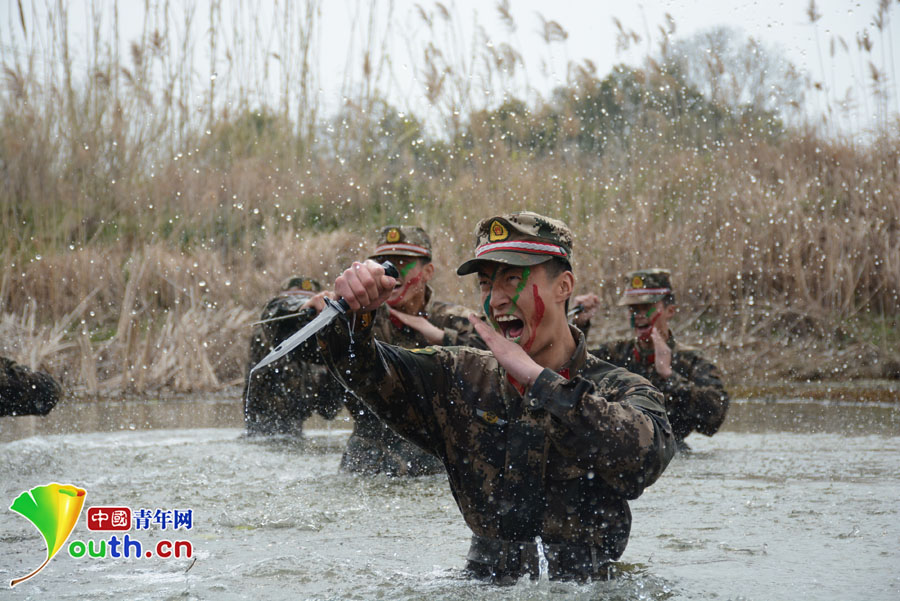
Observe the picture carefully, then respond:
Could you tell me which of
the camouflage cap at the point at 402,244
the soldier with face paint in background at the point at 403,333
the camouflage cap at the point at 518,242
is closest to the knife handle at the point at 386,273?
the camouflage cap at the point at 518,242

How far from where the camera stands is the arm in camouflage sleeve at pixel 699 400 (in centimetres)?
766

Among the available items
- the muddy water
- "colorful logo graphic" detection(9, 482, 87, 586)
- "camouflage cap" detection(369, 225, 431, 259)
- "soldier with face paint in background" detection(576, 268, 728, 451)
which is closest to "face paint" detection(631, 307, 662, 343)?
"soldier with face paint in background" detection(576, 268, 728, 451)

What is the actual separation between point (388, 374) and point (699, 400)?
4591 mm

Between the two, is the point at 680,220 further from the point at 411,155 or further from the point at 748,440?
the point at 748,440

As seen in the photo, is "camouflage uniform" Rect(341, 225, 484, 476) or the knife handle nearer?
the knife handle

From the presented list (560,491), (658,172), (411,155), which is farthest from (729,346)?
(560,491)

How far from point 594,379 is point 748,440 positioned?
4901 mm

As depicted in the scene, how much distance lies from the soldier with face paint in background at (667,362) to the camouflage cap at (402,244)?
1735mm

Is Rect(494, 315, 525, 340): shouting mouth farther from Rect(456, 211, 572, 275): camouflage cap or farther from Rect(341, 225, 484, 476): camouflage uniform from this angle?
Rect(341, 225, 484, 476): camouflage uniform

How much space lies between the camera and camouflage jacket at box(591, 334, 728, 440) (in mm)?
7668

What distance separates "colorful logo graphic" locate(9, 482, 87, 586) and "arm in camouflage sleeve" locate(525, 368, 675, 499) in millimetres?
2544

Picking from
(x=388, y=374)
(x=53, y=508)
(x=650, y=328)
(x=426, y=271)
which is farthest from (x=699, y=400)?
(x=388, y=374)

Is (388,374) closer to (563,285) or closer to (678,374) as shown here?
(563,285)

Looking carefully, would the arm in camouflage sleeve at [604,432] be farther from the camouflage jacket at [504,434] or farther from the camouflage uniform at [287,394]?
the camouflage uniform at [287,394]
